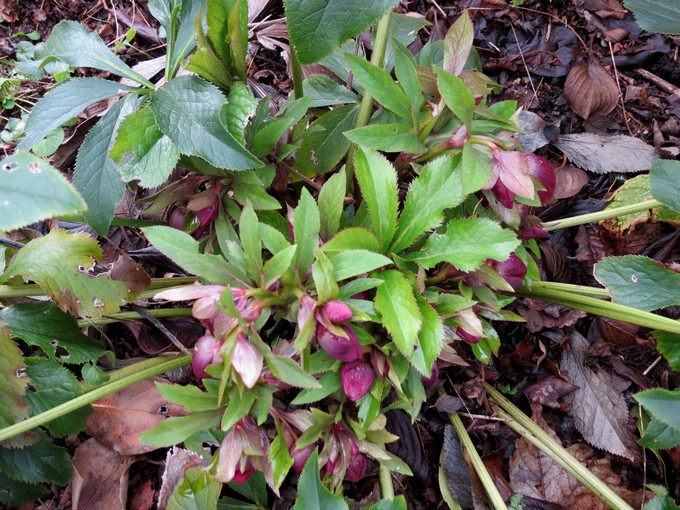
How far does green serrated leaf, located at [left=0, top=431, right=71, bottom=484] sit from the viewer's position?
1129 millimetres

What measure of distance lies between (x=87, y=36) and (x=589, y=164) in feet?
4.64

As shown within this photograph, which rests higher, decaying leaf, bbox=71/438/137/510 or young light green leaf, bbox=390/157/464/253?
young light green leaf, bbox=390/157/464/253

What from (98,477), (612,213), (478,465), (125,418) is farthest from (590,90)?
(98,477)

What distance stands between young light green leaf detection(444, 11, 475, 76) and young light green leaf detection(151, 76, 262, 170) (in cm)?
41

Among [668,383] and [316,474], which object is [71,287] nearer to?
[316,474]

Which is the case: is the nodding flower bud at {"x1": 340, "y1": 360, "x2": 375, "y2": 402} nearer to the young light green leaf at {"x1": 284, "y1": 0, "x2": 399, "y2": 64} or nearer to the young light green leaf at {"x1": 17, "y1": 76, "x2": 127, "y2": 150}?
the young light green leaf at {"x1": 284, "y1": 0, "x2": 399, "y2": 64}

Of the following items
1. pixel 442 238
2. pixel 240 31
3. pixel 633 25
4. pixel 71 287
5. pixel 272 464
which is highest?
pixel 240 31

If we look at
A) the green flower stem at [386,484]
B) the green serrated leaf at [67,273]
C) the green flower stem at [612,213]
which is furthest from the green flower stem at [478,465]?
the green serrated leaf at [67,273]

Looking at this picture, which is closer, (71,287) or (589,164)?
(71,287)

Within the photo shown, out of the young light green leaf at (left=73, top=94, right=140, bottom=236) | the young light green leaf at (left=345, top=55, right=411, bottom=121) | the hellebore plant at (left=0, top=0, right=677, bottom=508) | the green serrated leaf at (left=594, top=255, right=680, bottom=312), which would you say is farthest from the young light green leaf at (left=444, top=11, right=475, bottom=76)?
the young light green leaf at (left=73, top=94, right=140, bottom=236)

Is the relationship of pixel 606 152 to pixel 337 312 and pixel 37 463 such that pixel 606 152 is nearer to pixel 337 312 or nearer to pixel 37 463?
pixel 337 312

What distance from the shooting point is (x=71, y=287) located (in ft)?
3.42

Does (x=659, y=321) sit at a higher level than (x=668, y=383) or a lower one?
higher

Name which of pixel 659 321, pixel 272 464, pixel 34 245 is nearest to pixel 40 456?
pixel 34 245
